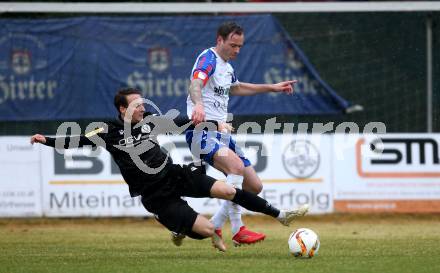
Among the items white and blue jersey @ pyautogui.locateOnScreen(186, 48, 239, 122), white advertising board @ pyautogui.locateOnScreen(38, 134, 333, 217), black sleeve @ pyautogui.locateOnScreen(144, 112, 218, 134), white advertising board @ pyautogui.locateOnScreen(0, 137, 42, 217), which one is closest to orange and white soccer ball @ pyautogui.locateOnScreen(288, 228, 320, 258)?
black sleeve @ pyautogui.locateOnScreen(144, 112, 218, 134)

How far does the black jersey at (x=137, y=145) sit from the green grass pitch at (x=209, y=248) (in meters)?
0.83

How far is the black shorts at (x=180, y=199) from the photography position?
9.23m

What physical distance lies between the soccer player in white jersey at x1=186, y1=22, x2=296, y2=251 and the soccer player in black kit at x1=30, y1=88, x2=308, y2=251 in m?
0.58

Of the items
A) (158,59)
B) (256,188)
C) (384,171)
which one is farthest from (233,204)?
(158,59)

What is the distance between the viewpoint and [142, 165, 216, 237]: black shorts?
30.3 ft

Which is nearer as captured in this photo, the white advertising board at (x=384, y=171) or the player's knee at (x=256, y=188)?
the player's knee at (x=256, y=188)

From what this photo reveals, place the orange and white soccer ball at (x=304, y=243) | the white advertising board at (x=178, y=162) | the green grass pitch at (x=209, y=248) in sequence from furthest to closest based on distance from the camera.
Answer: the white advertising board at (x=178, y=162), the orange and white soccer ball at (x=304, y=243), the green grass pitch at (x=209, y=248)

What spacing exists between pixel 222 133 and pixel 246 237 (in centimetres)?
123

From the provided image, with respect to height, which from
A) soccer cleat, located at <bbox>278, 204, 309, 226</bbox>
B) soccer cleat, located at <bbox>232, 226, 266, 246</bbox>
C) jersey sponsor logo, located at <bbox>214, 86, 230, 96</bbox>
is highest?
jersey sponsor logo, located at <bbox>214, 86, 230, 96</bbox>

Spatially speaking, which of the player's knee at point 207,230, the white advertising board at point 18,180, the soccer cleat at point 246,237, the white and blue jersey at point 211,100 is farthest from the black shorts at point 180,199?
the white advertising board at point 18,180

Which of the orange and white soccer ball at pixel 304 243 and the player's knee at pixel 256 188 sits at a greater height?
the player's knee at pixel 256 188

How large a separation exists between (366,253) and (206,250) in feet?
6.43

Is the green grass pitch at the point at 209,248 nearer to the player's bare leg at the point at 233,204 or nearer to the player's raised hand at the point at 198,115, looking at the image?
the player's bare leg at the point at 233,204

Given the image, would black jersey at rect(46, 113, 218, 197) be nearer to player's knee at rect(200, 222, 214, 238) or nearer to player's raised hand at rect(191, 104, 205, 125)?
player's raised hand at rect(191, 104, 205, 125)
